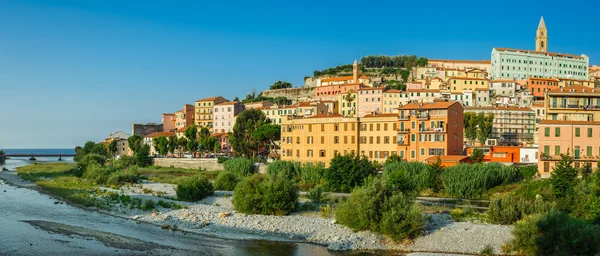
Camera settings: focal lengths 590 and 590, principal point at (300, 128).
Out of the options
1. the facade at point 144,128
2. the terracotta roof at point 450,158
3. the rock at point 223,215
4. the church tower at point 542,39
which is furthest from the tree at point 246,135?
the church tower at point 542,39

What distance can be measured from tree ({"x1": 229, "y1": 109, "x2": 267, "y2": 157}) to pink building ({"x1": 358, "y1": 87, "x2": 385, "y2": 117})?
24.9 m

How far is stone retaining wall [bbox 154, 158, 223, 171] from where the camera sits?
80500mm

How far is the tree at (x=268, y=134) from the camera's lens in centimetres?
7975

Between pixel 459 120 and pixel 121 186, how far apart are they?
35.6 metres

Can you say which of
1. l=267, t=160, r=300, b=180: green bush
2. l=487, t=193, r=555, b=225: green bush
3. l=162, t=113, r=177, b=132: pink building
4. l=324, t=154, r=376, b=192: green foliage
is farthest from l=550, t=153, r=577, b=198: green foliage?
l=162, t=113, r=177, b=132: pink building

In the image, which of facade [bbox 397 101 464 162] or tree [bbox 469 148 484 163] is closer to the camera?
tree [bbox 469 148 484 163]

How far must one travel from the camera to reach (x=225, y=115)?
112000 mm

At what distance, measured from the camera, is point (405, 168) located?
51.3 metres

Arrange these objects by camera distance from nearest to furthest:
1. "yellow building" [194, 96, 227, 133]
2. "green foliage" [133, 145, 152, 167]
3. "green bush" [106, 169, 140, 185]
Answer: "green bush" [106, 169, 140, 185], "green foliage" [133, 145, 152, 167], "yellow building" [194, 96, 227, 133]

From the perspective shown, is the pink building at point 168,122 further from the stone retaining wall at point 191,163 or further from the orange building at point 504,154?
the orange building at point 504,154

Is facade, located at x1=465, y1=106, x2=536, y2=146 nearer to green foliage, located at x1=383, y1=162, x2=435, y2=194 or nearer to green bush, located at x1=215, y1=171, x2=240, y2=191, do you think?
green foliage, located at x1=383, y1=162, x2=435, y2=194

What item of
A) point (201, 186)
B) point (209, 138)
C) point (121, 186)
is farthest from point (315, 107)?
point (201, 186)

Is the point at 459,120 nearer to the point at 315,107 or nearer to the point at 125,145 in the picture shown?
the point at 315,107

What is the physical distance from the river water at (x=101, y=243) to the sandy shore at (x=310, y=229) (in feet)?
3.83
